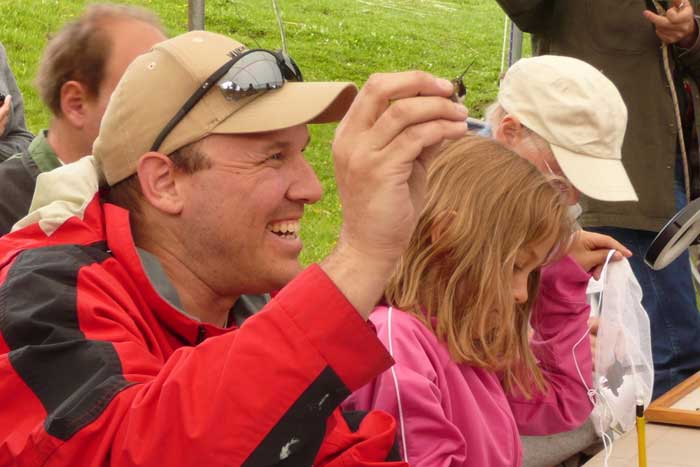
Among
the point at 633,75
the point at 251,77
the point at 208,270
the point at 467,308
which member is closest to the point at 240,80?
the point at 251,77

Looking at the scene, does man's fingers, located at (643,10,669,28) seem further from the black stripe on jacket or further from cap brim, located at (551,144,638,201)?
the black stripe on jacket

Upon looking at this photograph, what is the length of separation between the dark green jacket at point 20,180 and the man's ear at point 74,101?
0.38 feet

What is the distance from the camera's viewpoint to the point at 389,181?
146 cm

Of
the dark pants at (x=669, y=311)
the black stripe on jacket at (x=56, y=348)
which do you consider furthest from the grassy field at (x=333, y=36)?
the black stripe on jacket at (x=56, y=348)

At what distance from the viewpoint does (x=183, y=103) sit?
74.9 inches

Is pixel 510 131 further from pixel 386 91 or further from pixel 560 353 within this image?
pixel 386 91

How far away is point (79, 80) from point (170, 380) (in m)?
2.33

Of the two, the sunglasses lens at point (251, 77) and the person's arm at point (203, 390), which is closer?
the person's arm at point (203, 390)

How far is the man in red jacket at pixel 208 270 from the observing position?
144 centimetres

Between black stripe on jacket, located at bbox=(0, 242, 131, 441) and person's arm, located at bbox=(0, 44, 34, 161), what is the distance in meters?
3.19

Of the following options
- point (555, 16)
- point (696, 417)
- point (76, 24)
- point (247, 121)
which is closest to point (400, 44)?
point (555, 16)

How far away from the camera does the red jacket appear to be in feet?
4.67

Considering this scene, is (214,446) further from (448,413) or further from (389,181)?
(448,413)

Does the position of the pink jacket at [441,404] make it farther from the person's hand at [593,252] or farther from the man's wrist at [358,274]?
the man's wrist at [358,274]
